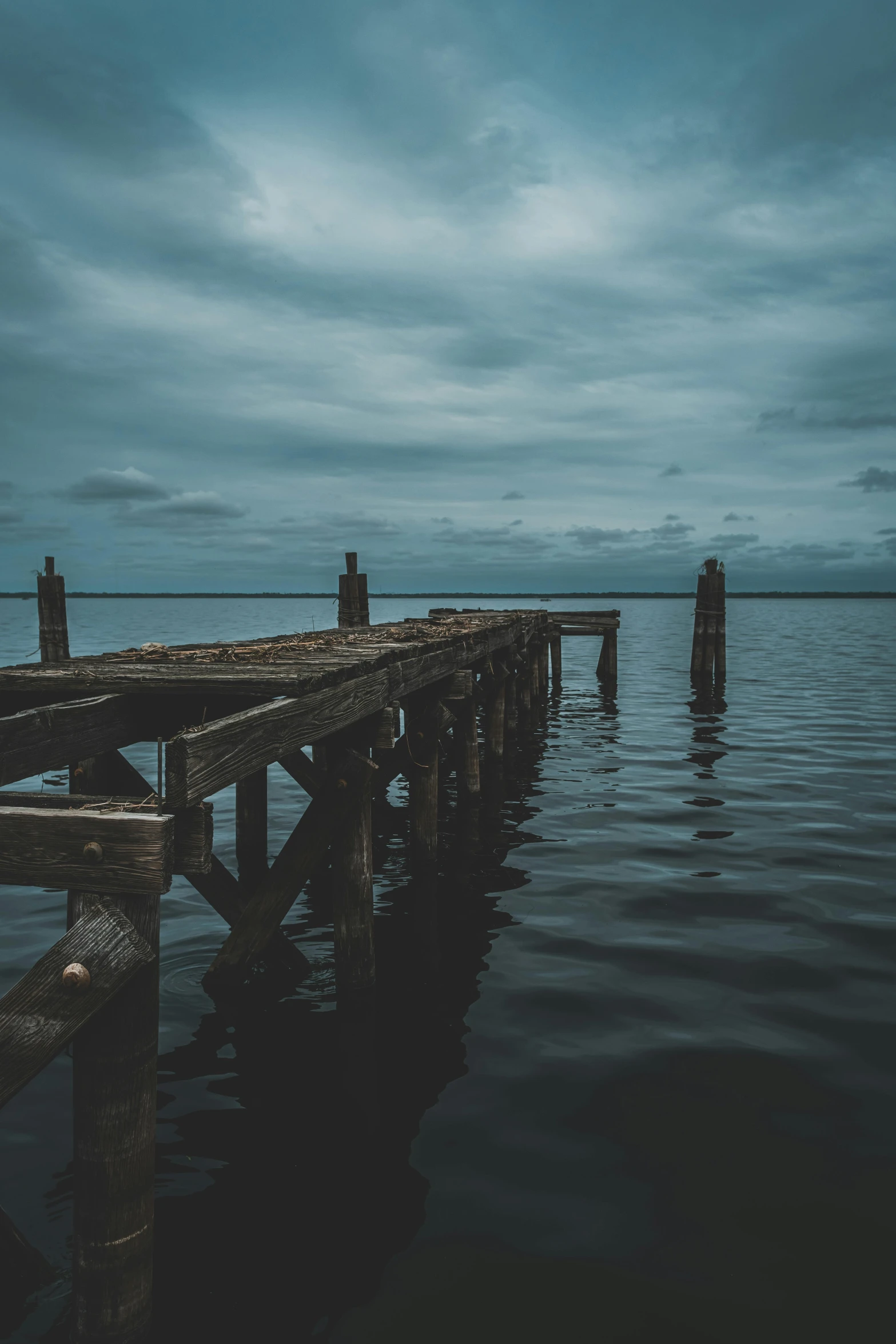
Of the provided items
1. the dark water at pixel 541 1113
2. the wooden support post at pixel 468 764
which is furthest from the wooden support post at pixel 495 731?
the dark water at pixel 541 1113

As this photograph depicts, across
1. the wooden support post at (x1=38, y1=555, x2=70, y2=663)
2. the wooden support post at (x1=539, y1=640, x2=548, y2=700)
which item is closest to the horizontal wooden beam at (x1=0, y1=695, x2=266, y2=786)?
the wooden support post at (x1=38, y1=555, x2=70, y2=663)

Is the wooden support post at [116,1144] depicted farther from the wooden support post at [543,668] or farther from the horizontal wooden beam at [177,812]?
the wooden support post at [543,668]

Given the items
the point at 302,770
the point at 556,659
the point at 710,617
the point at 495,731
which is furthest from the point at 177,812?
the point at 556,659

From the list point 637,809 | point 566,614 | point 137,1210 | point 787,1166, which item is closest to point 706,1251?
point 787,1166

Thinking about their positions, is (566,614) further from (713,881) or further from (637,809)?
(713,881)

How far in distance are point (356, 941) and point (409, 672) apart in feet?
8.27

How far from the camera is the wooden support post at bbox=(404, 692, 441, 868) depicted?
9.95 meters

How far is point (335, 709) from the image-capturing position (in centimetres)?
582

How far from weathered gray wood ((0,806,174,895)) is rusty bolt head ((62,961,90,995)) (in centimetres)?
28

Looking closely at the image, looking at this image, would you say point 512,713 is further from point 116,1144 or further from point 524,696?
point 116,1144

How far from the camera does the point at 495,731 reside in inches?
640

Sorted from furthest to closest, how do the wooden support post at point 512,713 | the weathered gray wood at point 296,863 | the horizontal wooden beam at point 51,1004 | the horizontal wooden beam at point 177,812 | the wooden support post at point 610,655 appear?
the wooden support post at point 610,655, the wooden support post at point 512,713, the weathered gray wood at point 296,863, the horizontal wooden beam at point 177,812, the horizontal wooden beam at point 51,1004

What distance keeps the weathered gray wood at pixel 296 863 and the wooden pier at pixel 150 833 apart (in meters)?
0.01

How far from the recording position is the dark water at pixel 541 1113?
12.6 feet
